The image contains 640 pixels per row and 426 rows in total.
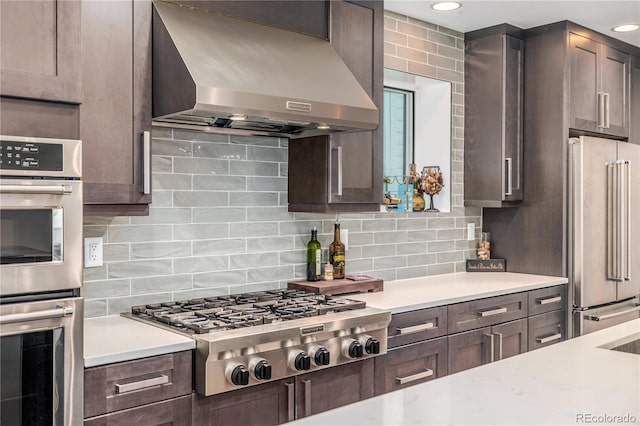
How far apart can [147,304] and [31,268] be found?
3.21 feet

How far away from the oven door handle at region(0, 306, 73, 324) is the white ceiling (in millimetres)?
2522

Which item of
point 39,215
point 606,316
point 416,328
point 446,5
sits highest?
point 446,5

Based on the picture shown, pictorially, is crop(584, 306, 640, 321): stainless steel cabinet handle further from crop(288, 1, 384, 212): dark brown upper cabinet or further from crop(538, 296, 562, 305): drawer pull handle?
crop(288, 1, 384, 212): dark brown upper cabinet

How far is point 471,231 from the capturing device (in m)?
4.27

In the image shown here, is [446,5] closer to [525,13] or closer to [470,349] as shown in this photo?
[525,13]

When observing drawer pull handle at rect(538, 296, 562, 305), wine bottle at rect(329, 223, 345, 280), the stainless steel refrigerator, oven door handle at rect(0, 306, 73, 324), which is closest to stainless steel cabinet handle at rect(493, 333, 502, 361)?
drawer pull handle at rect(538, 296, 562, 305)

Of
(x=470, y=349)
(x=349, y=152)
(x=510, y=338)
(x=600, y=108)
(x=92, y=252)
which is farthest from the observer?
(x=600, y=108)

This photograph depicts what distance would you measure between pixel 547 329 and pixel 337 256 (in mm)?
1433

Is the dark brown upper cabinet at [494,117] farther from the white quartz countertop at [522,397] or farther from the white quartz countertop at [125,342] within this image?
the white quartz countertop at [125,342]

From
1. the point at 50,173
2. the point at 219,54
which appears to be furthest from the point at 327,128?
the point at 50,173

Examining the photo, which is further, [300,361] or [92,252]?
[92,252]

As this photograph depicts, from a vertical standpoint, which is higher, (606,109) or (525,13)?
(525,13)

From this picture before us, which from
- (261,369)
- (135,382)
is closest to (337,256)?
(261,369)

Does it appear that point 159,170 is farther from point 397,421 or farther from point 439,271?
point 439,271
